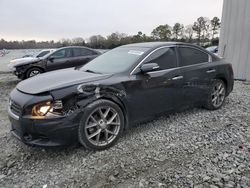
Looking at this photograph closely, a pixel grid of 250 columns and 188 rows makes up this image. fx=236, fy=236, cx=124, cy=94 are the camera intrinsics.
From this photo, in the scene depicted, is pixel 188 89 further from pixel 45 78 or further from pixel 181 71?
pixel 45 78

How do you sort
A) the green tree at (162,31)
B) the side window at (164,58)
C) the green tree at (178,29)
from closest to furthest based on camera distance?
the side window at (164,58), the green tree at (162,31), the green tree at (178,29)

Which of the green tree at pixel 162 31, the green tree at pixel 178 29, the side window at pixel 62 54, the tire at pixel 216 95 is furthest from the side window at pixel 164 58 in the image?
the green tree at pixel 178 29

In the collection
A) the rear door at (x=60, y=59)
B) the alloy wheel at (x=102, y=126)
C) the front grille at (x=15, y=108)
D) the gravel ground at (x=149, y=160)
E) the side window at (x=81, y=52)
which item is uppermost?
the side window at (x=81, y=52)

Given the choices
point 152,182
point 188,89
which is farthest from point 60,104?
point 188,89

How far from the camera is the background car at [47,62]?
31.5 ft

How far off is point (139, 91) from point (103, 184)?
1491mm

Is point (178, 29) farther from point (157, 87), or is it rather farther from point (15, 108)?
point (15, 108)

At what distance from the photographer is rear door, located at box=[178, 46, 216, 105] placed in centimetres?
422

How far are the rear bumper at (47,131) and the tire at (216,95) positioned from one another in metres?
2.89

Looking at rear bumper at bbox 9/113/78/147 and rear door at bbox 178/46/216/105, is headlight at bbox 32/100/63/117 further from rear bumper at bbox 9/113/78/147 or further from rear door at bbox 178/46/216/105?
rear door at bbox 178/46/216/105

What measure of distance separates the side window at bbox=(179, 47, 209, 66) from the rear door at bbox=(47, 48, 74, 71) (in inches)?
261

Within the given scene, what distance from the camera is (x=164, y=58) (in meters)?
3.99

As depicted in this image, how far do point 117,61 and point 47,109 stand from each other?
152 cm

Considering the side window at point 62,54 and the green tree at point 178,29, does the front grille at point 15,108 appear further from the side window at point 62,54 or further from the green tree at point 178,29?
the green tree at point 178,29
